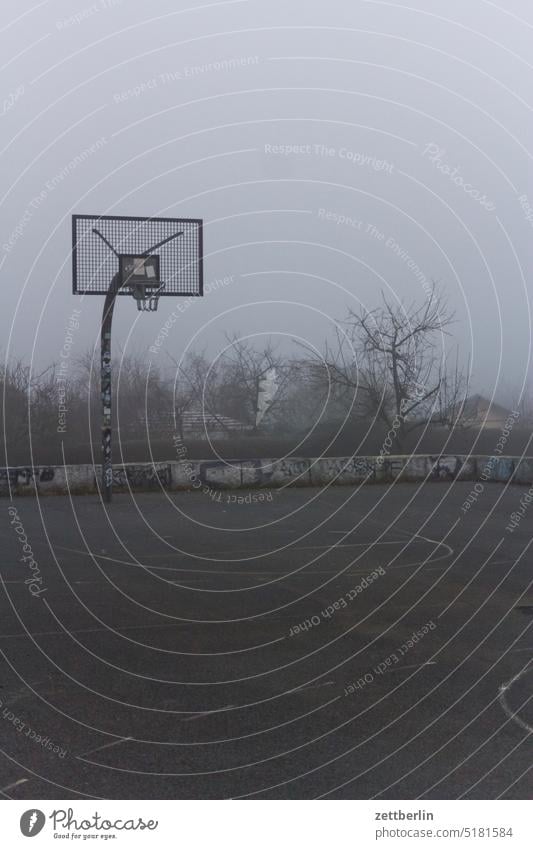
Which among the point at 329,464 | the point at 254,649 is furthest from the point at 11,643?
the point at 329,464

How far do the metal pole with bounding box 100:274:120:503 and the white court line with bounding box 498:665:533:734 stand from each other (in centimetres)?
1351

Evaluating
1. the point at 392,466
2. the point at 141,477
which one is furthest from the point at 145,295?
the point at 392,466

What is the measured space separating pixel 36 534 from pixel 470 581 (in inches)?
291

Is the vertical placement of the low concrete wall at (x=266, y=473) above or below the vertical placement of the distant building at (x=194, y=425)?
below

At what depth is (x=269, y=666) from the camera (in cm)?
776

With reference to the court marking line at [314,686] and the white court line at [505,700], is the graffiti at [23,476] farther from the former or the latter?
the white court line at [505,700]

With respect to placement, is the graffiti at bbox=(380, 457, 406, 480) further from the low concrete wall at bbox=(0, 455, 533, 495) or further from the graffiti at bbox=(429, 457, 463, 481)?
the graffiti at bbox=(429, 457, 463, 481)

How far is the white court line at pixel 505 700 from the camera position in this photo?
618 centimetres

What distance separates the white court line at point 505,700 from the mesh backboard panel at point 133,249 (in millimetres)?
14371

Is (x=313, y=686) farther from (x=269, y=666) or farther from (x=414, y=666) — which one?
(x=414, y=666)

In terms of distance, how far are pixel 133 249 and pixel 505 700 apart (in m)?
15.1

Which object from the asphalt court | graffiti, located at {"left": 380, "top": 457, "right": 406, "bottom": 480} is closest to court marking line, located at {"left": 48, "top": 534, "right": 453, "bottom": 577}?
the asphalt court

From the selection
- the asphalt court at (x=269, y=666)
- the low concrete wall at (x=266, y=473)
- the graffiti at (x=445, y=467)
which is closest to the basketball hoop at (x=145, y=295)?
the low concrete wall at (x=266, y=473)
